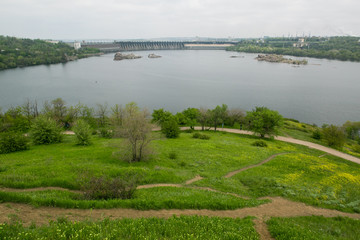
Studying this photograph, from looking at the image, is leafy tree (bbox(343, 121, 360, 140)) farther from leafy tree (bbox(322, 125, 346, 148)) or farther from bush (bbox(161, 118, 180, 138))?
bush (bbox(161, 118, 180, 138))

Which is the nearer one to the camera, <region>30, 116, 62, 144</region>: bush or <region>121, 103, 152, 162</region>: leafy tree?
<region>121, 103, 152, 162</region>: leafy tree

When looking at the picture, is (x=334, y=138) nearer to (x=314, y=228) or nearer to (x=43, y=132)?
(x=314, y=228)

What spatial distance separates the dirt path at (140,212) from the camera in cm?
1055

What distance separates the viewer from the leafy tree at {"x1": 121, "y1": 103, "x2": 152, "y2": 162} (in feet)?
66.5

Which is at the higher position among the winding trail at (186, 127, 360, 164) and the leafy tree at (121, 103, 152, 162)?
the leafy tree at (121, 103, 152, 162)

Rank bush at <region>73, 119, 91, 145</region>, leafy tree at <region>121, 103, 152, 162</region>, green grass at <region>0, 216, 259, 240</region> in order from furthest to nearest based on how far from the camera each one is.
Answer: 1. bush at <region>73, 119, 91, 145</region>
2. leafy tree at <region>121, 103, 152, 162</region>
3. green grass at <region>0, 216, 259, 240</region>

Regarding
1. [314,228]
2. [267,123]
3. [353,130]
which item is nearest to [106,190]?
[314,228]

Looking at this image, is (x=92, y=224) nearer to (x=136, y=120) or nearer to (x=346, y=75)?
(x=136, y=120)

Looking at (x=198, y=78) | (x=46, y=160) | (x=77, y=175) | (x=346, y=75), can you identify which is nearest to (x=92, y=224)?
(x=77, y=175)

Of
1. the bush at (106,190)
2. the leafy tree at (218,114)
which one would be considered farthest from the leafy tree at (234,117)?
the bush at (106,190)

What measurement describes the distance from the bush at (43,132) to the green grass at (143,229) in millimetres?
22723

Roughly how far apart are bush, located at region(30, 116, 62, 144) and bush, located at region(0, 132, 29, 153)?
2.16 meters

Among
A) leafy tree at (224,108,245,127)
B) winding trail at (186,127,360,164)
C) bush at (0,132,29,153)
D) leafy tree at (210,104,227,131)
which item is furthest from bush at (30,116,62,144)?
leafy tree at (224,108,245,127)

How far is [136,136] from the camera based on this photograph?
20516 mm
